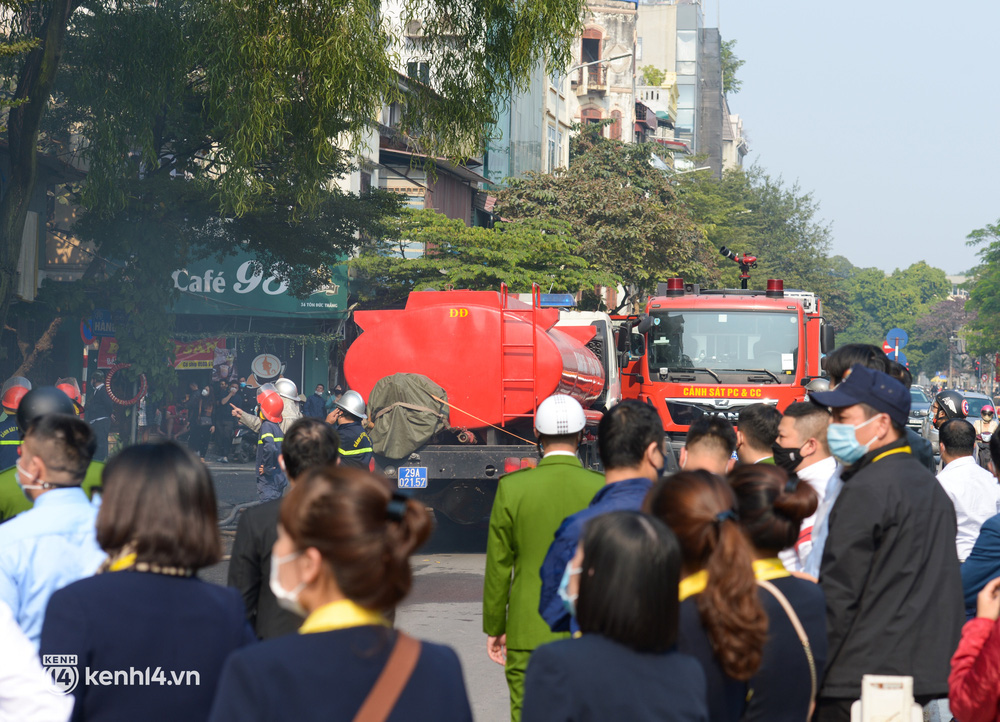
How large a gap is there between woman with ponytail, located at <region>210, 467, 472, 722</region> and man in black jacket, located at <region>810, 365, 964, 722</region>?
6.59 ft

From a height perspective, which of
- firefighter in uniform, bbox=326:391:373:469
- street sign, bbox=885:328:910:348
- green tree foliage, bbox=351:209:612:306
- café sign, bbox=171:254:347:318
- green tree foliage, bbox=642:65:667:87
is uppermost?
green tree foliage, bbox=642:65:667:87

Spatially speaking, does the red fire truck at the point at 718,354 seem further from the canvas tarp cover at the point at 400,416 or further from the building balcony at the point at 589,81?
the building balcony at the point at 589,81

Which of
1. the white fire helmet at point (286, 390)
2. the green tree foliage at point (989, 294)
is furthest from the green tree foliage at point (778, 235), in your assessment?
the white fire helmet at point (286, 390)

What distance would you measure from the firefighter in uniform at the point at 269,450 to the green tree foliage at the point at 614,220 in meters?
21.3

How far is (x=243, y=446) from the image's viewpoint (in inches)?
955

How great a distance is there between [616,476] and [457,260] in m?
23.2

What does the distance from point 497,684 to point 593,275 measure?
74.6ft

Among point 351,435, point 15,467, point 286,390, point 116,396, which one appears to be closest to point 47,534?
point 15,467

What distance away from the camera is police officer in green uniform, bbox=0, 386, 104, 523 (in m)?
4.63

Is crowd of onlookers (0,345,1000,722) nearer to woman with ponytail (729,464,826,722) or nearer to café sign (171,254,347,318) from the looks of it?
woman with ponytail (729,464,826,722)

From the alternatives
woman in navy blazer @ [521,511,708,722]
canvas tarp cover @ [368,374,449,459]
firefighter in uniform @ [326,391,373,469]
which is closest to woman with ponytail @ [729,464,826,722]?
woman in navy blazer @ [521,511,708,722]

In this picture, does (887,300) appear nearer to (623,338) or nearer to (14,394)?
(623,338)

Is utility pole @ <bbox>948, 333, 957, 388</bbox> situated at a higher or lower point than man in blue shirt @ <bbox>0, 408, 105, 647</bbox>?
lower

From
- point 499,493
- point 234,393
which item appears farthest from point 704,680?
point 234,393
